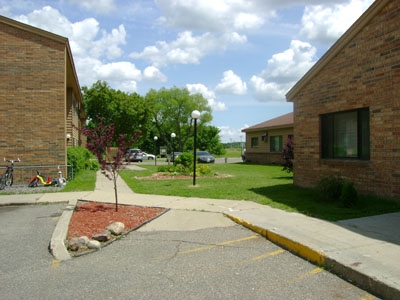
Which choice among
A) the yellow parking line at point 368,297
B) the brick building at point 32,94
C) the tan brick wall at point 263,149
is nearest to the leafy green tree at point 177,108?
the tan brick wall at point 263,149

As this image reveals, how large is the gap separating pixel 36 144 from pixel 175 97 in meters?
48.3

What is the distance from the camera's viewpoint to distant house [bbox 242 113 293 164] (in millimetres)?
28281

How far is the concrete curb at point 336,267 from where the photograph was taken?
142 inches

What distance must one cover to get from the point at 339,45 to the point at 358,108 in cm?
182

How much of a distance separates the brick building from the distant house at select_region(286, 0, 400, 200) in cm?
900

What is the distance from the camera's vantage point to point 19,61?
533 inches

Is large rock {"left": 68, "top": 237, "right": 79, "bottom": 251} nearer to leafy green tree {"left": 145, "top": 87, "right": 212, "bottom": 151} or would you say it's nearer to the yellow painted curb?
the yellow painted curb

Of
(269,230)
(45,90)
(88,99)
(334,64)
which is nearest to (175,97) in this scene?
(88,99)

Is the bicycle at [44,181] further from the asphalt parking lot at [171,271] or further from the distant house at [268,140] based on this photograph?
the distant house at [268,140]

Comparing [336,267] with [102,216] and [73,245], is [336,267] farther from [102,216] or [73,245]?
[102,216]

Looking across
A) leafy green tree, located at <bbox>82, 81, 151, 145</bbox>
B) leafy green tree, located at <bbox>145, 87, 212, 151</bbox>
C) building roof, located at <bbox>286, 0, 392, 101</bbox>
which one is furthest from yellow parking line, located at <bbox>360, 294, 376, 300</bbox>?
leafy green tree, located at <bbox>145, 87, 212, 151</bbox>

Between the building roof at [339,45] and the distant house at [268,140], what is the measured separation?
52.1 ft

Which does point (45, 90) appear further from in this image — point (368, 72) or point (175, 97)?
point (175, 97)

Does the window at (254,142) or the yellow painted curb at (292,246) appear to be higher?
the window at (254,142)
